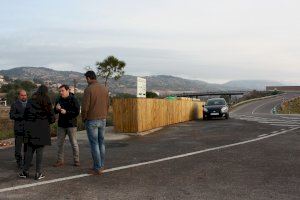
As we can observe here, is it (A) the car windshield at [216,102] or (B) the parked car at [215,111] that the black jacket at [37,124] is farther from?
(A) the car windshield at [216,102]

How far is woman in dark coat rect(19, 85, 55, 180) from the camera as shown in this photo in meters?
8.62

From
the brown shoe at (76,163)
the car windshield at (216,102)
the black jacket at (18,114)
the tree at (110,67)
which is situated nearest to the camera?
the black jacket at (18,114)

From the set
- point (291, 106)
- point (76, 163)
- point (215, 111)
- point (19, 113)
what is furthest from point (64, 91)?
point (291, 106)

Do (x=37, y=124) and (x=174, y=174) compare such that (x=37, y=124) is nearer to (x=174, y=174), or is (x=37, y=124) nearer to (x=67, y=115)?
(x=67, y=115)

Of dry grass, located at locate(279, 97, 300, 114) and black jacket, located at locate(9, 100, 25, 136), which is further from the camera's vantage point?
dry grass, located at locate(279, 97, 300, 114)

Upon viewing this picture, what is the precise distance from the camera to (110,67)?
58.6 m

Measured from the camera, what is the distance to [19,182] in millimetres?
8258

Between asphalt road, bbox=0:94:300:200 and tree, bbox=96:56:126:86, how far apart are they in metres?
44.5

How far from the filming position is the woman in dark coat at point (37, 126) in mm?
8617

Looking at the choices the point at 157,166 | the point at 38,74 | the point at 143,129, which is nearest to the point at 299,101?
the point at 143,129

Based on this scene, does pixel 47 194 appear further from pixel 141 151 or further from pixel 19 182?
pixel 141 151

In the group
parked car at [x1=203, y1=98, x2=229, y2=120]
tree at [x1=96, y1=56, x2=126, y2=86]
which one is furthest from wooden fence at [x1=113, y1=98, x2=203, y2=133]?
tree at [x1=96, y1=56, x2=126, y2=86]

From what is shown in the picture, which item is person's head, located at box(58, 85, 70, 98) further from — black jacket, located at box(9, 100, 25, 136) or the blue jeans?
the blue jeans

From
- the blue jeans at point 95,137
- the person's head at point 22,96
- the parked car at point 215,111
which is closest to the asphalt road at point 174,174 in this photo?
the blue jeans at point 95,137
